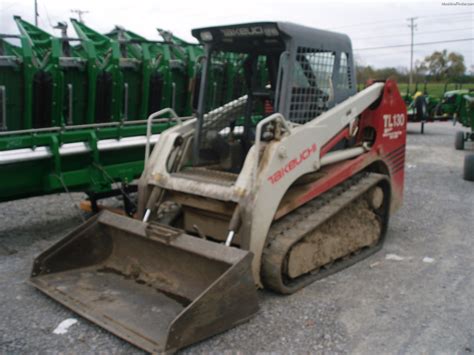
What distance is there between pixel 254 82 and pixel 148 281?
2179mm

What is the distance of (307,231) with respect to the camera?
→ 444 cm

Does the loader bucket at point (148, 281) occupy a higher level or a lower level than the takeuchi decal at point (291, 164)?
lower

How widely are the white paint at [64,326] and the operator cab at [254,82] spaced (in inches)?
74.7

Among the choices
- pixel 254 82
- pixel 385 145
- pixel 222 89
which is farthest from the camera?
pixel 385 145

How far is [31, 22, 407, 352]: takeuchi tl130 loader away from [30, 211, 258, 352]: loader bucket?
0.01m

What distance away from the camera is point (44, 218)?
6738mm

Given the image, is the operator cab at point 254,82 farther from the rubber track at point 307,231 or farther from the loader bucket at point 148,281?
the loader bucket at point 148,281

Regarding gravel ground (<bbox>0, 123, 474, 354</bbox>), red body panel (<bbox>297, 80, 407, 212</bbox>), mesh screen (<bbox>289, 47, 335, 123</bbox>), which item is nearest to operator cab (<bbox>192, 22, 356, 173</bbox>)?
mesh screen (<bbox>289, 47, 335, 123</bbox>)

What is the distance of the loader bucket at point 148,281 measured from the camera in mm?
3523

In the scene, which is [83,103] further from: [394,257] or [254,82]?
[394,257]

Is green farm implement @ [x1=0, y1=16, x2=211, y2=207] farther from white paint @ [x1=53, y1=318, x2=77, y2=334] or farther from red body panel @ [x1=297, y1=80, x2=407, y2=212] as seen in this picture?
white paint @ [x1=53, y1=318, x2=77, y2=334]

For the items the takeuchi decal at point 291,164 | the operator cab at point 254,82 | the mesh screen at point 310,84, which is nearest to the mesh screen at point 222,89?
the operator cab at point 254,82

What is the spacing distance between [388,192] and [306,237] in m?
1.63

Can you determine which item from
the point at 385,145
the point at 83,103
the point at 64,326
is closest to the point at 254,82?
the point at 385,145
